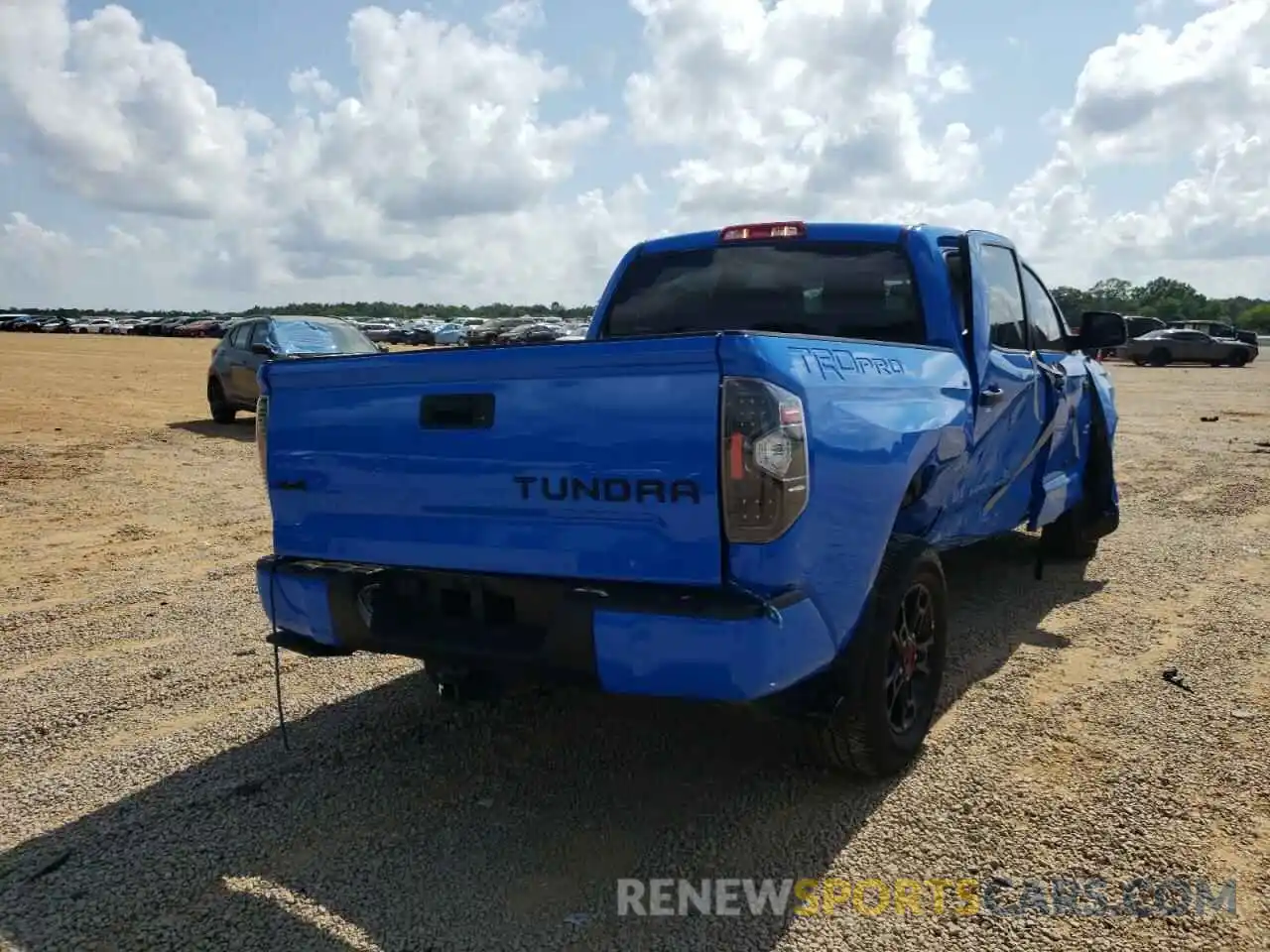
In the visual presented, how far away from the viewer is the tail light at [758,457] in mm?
2830

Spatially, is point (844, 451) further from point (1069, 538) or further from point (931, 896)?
point (1069, 538)

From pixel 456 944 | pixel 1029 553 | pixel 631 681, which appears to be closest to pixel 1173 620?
pixel 1029 553

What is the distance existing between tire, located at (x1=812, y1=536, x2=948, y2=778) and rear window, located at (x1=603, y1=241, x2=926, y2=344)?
1.17m

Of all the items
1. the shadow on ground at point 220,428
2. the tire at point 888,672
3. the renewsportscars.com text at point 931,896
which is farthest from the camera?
the shadow on ground at point 220,428

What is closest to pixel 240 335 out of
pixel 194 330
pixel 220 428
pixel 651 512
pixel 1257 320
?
pixel 220 428

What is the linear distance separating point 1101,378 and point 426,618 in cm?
540

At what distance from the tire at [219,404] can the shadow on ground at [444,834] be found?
39.2 ft

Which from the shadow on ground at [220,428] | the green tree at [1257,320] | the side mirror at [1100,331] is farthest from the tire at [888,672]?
the green tree at [1257,320]

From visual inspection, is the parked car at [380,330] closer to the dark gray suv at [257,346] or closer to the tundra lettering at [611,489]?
the dark gray suv at [257,346]

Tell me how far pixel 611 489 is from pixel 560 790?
4.28 ft

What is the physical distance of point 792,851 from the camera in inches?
128

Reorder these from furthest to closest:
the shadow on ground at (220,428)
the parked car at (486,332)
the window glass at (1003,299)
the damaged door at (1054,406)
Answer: the parked car at (486,332) → the shadow on ground at (220,428) → the damaged door at (1054,406) → the window glass at (1003,299)

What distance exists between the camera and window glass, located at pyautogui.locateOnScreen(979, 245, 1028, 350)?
16.4 feet

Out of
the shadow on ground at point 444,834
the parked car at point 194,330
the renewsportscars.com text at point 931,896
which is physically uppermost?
the parked car at point 194,330
